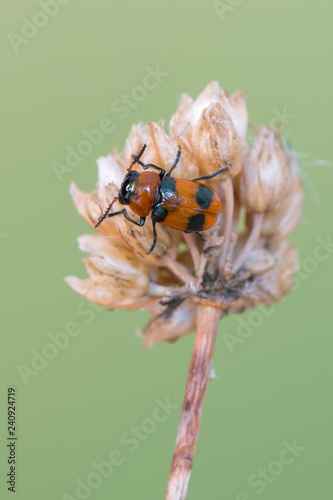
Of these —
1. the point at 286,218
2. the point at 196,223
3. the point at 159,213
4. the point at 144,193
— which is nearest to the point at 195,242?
the point at 196,223

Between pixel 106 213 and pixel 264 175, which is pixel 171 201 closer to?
pixel 106 213

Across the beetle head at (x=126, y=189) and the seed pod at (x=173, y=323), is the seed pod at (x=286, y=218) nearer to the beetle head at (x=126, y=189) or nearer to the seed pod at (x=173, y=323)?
the seed pod at (x=173, y=323)

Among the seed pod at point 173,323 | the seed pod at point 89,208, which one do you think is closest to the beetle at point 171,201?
the seed pod at point 89,208

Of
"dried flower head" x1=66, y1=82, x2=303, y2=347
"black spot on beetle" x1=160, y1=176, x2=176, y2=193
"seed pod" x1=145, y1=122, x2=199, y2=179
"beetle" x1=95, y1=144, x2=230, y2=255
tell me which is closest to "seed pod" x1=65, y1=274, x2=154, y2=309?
"dried flower head" x1=66, y1=82, x2=303, y2=347

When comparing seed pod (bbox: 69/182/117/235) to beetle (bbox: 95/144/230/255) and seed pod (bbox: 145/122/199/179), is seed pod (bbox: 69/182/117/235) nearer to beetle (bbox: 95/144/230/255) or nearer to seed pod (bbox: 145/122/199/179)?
beetle (bbox: 95/144/230/255)

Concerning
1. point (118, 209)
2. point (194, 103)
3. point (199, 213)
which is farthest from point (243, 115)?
point (118, 209)
